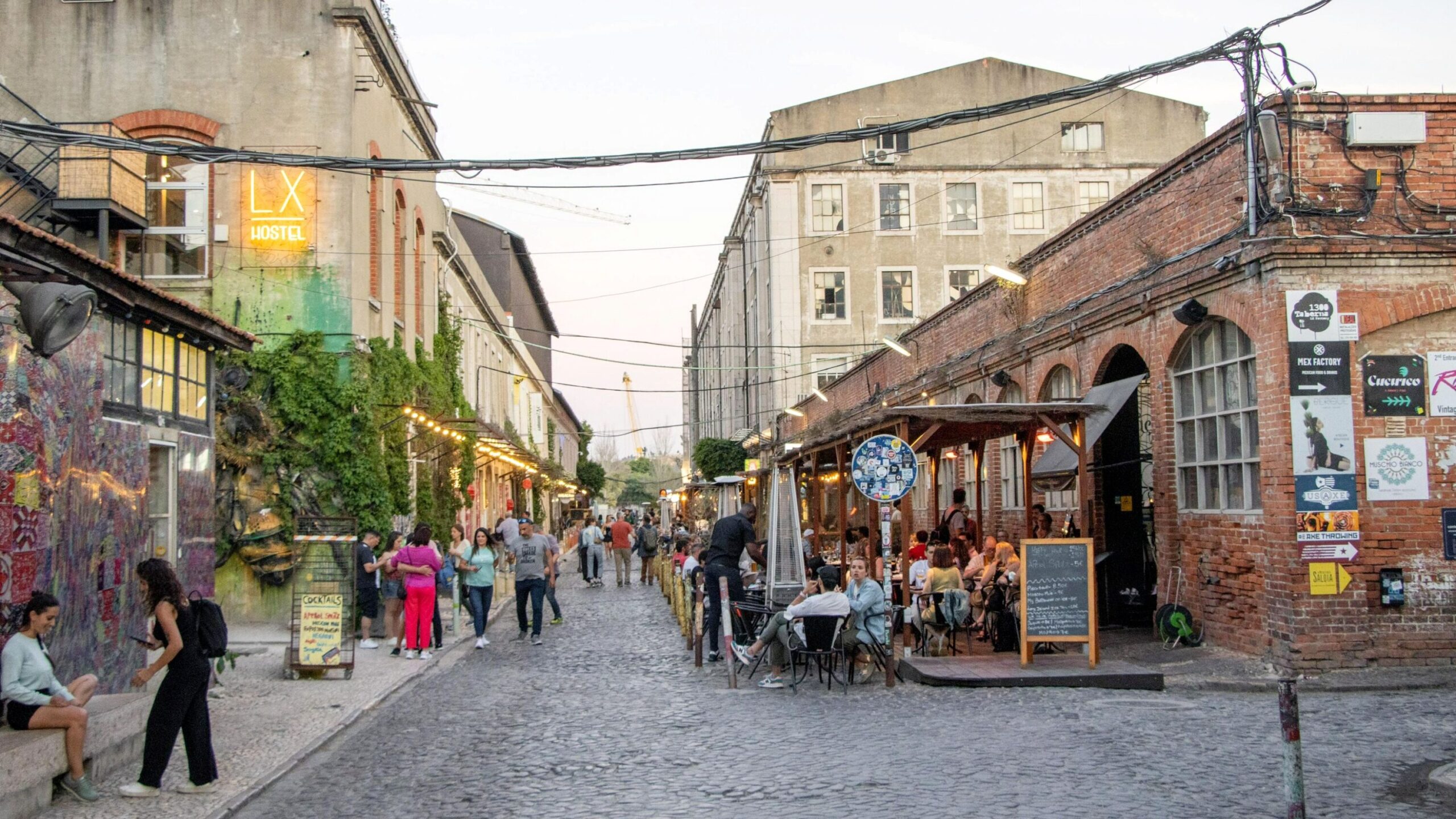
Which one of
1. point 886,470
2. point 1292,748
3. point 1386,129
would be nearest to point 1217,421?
point 1386,129

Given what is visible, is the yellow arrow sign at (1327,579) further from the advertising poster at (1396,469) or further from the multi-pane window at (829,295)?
the multi-pane window at (829,295)

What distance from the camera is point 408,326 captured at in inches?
989

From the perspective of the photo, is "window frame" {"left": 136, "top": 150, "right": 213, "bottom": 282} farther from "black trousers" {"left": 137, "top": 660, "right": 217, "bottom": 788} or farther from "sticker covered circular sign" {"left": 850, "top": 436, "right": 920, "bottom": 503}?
"black trousers" {"left": 137, "top": 660, "right": 217, "bottom": 788}

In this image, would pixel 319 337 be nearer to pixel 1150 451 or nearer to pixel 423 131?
pixel 423 131

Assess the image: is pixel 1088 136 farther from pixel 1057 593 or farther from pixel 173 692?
pixel 173 692

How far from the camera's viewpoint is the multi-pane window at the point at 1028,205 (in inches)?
1764

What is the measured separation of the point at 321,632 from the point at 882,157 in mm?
33932

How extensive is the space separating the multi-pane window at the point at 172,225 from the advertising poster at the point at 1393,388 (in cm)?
1555

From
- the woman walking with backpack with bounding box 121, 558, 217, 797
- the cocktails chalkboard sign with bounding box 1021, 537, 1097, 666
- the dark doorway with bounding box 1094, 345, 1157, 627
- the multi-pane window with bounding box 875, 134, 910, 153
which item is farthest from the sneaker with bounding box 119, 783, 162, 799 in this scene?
the multi-pane window with bounding box 875, 134, 910, 153

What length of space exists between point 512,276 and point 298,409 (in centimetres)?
4124

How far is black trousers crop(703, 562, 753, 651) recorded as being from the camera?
14.8 metres

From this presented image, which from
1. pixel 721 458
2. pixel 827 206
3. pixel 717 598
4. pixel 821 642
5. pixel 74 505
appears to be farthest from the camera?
pixel 721 458

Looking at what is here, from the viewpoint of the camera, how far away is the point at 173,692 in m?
8.19

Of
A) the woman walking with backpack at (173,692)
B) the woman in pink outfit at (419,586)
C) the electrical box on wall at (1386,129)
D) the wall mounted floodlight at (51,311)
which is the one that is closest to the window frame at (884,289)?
the woman in pink outfit at (419,586)
